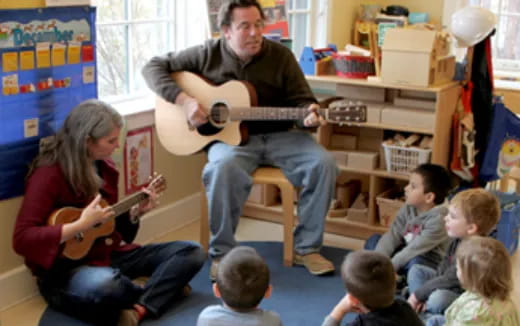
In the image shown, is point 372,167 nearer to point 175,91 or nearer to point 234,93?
point 234,93

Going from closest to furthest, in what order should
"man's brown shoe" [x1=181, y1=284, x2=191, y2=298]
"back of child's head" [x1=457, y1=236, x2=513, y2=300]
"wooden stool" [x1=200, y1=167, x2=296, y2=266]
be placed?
1. "back of child's head" [x1=457, y1=236, x2=513, y2=300]
2. "man's brown shoe" [x1=181, y1=284, x2=191, y2=298]
3. "wooden stool" [x1=200, y1=167, x2=296, y2=266]

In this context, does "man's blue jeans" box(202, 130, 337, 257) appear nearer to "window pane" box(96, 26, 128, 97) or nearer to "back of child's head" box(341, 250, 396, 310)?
"window pane" box(96, 26, 128, 97)

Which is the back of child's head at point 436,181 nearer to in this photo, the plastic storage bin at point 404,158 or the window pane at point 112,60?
the plastic storage bin at point 404,158

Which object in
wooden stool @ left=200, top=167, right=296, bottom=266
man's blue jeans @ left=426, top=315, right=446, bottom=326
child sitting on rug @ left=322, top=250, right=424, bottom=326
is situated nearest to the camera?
child sitting on rug @ left=322, top=250, right=424, bottom=326

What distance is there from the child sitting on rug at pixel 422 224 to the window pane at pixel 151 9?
152 cm

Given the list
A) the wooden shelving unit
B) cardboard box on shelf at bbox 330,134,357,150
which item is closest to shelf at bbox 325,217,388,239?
the wooden shelving unit

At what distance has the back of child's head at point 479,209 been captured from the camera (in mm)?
2371

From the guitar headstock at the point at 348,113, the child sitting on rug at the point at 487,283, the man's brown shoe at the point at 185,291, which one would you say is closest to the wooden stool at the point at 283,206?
the guitar headstock at the point at 348,113

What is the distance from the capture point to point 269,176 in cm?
299

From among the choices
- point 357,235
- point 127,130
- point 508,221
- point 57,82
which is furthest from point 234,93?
point 508,221

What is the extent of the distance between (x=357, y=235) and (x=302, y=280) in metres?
0.64

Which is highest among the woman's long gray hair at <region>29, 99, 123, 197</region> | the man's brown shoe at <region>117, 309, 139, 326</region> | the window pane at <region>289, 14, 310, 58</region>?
the window pane at <region>289, 14, 310, 58</region>

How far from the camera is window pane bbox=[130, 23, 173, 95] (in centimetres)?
336

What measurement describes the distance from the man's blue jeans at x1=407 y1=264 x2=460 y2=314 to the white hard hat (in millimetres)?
1147
